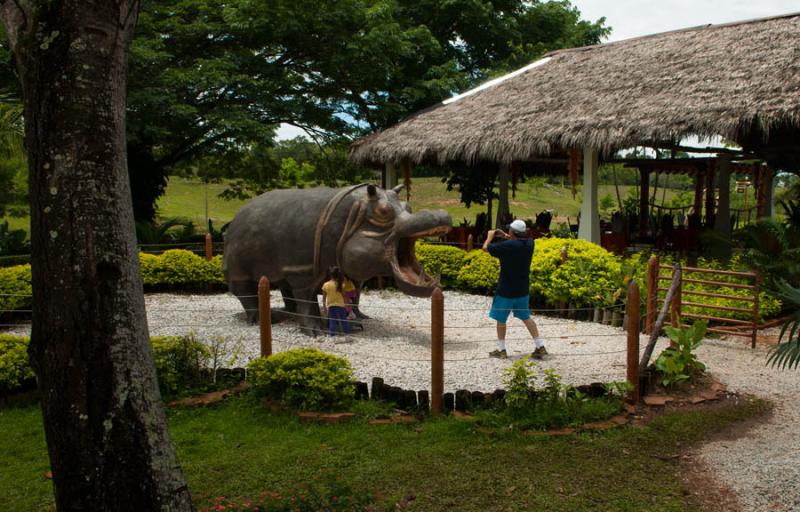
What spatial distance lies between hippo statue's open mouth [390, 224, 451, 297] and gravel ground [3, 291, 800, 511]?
23.6 inches

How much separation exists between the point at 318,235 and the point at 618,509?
18.4 ft

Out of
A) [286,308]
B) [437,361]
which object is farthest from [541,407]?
[286,308]

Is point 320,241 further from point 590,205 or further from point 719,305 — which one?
point 590,205

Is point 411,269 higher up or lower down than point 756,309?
higher up

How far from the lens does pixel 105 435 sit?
338 cm

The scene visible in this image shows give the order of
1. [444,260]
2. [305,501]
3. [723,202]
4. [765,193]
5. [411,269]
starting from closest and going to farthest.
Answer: [305,501], [411,269], [444,260], [765,193], [723,202]

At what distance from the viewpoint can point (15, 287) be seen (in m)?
11.3

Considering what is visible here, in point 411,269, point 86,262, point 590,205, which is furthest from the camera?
point 590,205

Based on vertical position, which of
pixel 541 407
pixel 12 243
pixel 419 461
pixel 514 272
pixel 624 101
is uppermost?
pixel 624 101

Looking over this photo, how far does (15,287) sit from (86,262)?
364 inches

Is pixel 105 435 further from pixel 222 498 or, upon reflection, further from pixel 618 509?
pixel 618 509

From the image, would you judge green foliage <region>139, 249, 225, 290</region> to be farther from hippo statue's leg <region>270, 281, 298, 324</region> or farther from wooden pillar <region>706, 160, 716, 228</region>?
wooden pillar <region>706, 160, 716, 228</region>

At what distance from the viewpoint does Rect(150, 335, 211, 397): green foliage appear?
6.63 metres

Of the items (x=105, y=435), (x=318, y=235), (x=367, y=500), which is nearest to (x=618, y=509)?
(x=367, y=500)
